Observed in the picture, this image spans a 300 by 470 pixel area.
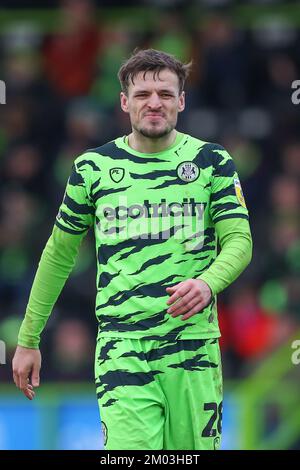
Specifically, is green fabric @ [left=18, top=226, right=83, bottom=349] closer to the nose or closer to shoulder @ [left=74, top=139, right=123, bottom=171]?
shoulder @ [left=74, top=139, right=123, bottom=171]

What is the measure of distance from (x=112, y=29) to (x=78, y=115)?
1119 millimetres

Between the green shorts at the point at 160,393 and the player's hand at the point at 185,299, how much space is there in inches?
16.0

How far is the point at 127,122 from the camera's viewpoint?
11.0m

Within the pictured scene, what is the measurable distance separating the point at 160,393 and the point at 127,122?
6.25m

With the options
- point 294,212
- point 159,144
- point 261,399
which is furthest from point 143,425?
point 294,212

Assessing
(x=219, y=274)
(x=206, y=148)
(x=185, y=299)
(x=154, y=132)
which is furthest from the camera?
(x=206, y=148)

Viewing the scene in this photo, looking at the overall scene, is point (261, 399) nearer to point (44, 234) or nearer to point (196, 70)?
point (44, 234)

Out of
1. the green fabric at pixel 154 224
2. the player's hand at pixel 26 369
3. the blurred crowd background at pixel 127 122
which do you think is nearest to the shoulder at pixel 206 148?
the green fabric at pixel 154 224

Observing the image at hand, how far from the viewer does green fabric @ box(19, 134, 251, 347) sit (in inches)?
201

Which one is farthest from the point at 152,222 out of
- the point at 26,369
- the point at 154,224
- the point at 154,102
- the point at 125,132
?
the point at 125,132

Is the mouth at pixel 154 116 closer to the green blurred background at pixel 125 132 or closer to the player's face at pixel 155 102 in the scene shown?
the player's face at pixel 155 102

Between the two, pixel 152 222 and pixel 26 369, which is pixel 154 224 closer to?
pixel 152 222

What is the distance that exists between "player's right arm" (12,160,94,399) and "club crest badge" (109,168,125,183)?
0.46 feet

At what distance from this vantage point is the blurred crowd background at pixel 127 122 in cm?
995
